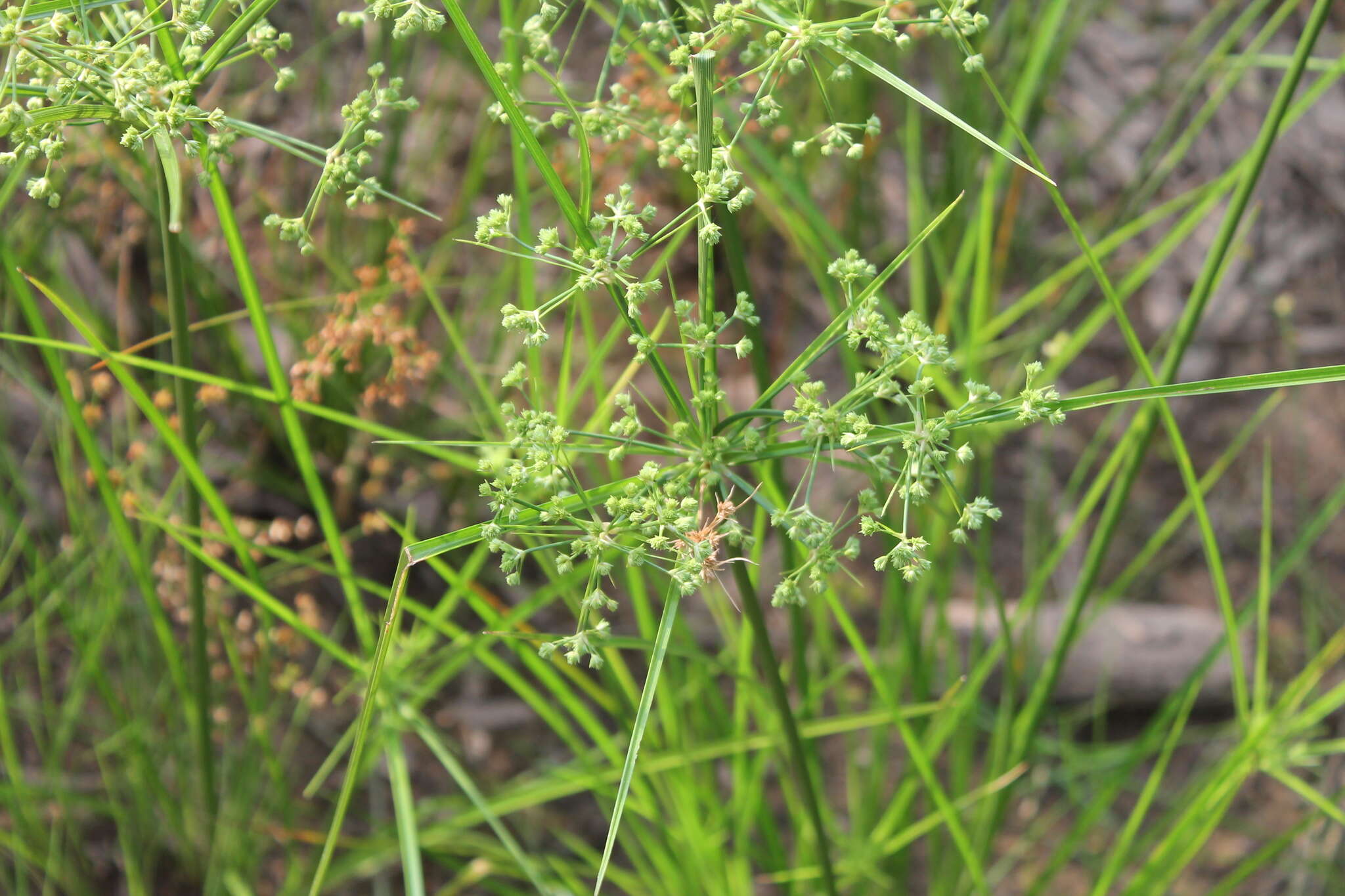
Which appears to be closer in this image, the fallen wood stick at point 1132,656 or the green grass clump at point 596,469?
the green grass clump at point 596,469

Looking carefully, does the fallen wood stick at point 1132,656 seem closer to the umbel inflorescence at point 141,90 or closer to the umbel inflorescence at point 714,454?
the umbel inflorescence at point 714,454

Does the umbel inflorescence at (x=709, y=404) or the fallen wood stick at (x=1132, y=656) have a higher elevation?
the umbel inflorescence at (x=709, y=404)

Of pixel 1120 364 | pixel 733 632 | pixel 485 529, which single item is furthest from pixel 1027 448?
pixel 485 529

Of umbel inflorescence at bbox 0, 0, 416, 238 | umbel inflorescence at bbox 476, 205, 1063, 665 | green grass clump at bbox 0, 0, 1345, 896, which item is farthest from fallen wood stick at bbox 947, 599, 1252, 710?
umbel inflorescence at bbox 0, 0, 416, 238

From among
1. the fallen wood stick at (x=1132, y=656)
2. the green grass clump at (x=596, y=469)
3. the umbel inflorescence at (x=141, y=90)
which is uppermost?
the umbel inflorescence at (x=141, y=90)

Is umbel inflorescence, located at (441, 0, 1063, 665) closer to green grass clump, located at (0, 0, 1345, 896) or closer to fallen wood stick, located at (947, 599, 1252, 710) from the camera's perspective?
green grass clump, located at (0, 0, 1345, 896)

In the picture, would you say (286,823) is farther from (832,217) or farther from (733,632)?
(832,217)

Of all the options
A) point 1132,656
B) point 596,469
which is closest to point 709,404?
point 596,469

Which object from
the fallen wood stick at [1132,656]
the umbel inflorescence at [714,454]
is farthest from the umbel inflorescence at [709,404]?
the fallen wood stick at [1132,656]
